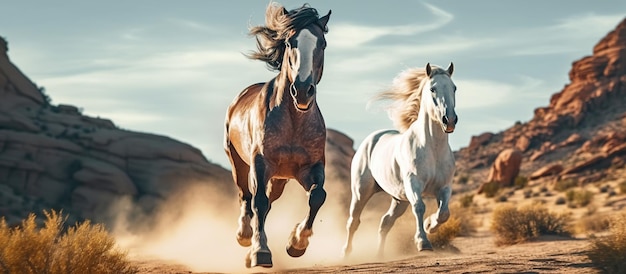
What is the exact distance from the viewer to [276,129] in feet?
31.6

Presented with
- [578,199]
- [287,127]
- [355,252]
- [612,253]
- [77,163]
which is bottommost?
[612,253]

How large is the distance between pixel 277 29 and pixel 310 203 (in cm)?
188

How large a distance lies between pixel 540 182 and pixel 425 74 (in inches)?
1485

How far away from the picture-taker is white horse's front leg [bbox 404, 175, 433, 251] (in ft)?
38.0

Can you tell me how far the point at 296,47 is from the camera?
30.1 feet

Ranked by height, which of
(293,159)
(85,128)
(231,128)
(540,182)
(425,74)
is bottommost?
(293,159)

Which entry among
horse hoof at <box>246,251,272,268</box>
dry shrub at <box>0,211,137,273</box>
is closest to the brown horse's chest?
horse hoof at <box>246,251,272,268</box>

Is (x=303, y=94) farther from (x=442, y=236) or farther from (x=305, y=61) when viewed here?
(x=442, y=236)

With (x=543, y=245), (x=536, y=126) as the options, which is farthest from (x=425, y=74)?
→ (x=536, y=126)

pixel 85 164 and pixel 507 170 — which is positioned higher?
pixel 85 164

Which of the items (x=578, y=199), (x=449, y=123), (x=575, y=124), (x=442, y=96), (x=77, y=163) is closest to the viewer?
(x=449, y=123)

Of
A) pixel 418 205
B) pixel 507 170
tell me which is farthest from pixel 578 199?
pixel 418 205

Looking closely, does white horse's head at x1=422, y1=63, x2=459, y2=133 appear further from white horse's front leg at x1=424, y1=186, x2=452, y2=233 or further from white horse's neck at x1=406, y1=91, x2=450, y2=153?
white horse's front leg at x1=424, y1=186, x2=452, y2=233

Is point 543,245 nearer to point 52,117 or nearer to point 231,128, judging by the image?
point 231,128
